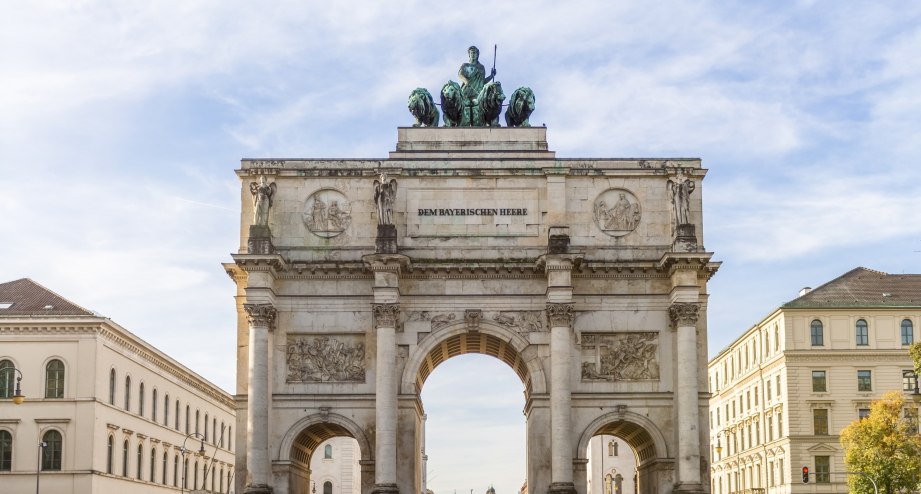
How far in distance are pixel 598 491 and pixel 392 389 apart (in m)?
62.4

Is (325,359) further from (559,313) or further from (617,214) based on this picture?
(617,214)

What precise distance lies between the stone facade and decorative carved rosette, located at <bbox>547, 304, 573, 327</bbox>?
5cm

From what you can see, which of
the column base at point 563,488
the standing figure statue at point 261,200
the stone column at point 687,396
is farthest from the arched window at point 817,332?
the standing figure statue at point 261,200

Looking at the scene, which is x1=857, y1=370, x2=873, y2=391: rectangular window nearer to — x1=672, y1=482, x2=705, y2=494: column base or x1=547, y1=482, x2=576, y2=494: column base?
x1=672, y1=482, x2=705, y2=494: column base

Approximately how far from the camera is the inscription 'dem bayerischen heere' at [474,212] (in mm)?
47469

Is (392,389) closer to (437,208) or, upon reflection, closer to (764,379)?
(437,208)

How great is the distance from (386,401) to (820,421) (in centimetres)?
3659

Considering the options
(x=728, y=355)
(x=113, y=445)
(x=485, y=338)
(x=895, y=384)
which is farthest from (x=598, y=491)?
(x=485, y=338)

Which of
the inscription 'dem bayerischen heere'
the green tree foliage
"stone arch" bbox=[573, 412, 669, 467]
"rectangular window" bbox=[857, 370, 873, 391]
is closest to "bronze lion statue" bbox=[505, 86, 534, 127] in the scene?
the inscription 'dem bayerischen heere'

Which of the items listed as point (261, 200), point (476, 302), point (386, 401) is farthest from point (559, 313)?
point (261, 200)

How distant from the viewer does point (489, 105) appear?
4978 cm

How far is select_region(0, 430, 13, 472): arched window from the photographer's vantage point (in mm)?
59781

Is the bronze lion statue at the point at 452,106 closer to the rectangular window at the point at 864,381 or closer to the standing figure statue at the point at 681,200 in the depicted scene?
the standing figure statue at the point at 681,200

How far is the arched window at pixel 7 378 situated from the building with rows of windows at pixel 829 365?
40.0 m
